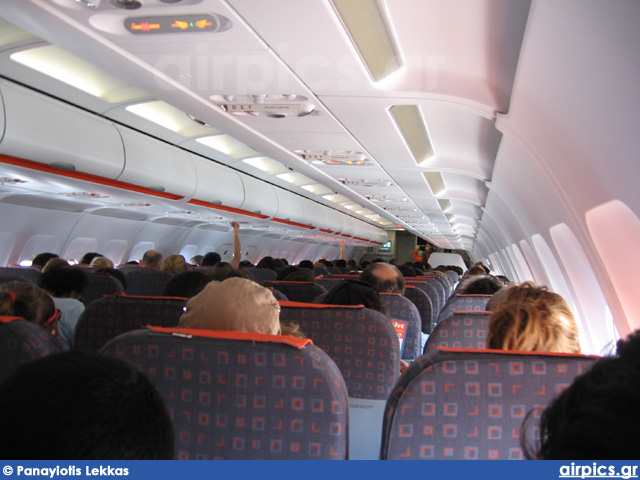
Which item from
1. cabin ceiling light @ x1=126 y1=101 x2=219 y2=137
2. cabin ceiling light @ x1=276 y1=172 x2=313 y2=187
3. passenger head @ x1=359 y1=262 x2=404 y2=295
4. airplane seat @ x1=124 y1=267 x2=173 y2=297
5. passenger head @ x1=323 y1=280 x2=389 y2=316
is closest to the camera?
passenger head @ x1=323 y1=280 x2=389 y2=316

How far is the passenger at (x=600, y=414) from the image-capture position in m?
0.63

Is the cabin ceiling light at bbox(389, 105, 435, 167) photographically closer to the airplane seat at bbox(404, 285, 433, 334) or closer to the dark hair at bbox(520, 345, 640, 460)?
the airplane seat at bbox(404, 285, 433, 334)

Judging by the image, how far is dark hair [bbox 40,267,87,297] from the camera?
4426 mm

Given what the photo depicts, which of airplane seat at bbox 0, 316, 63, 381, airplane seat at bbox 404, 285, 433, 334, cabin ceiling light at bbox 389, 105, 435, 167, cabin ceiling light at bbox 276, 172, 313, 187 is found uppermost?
cabin ceiling light at bbox 276, 172, 313, 187

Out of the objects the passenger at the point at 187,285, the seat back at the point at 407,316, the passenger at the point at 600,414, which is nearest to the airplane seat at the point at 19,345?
the passenger at the point at 600,414

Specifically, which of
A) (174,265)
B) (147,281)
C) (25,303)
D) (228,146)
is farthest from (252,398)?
(228,146)

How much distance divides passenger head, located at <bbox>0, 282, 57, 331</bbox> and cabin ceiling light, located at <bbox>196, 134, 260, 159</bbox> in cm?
492

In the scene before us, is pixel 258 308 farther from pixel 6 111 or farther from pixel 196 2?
pixel 6 111

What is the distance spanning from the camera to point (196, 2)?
2568mm

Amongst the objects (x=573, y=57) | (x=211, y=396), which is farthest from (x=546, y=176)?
(x=211, y=396)

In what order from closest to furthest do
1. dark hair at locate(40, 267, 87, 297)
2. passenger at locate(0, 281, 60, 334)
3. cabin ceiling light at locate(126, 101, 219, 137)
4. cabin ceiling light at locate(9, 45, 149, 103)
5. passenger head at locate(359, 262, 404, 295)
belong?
1. passenger at locate(0, 281, 60, 334)
2. dark hair at locate(40, 267, 87, 297)
3. cabin ceiling light at locate(9, 45, 149, 103)
4. passenger head at locate(359, 262, 404, 295)
5. cabin ceiling light at locate(126, 101, 219, 137)

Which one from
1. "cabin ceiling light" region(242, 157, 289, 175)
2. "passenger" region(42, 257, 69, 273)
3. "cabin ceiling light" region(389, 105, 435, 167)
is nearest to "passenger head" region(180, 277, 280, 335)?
"cabin ceiling light" region(389, 105, 435, 167)

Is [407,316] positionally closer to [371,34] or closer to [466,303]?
[466,303]

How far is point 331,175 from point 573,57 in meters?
6.07
